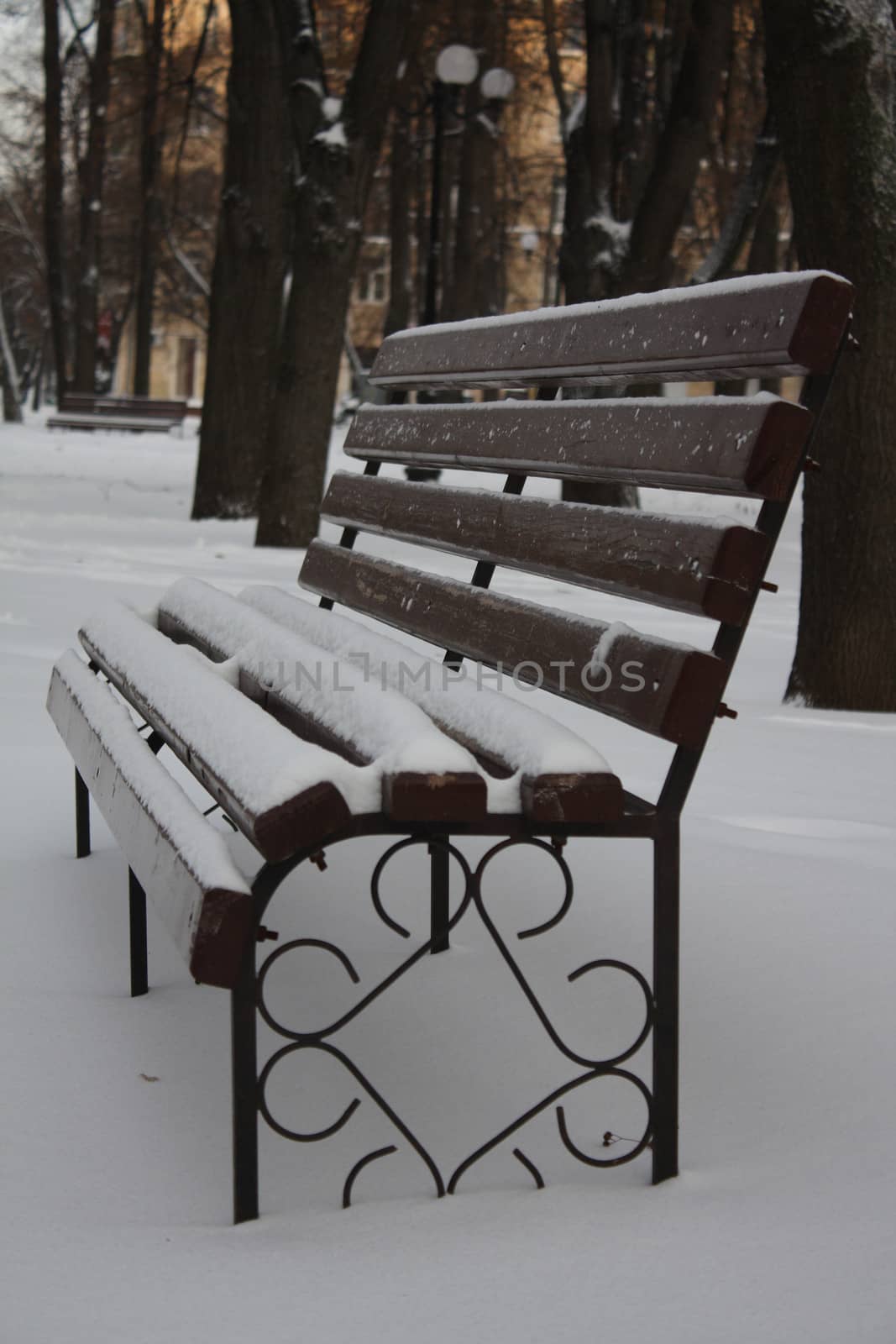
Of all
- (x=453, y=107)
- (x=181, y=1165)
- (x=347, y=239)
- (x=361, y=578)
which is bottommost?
(x=181, y=1165)

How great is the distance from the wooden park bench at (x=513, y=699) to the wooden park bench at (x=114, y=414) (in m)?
25.7

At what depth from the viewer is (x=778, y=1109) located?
2.27m

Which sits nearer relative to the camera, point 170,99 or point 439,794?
point 439,794

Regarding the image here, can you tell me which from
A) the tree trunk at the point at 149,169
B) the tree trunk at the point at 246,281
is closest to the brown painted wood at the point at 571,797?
the tree trunk at the point at 246,281

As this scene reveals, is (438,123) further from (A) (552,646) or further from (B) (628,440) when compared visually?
(A) (552,646)

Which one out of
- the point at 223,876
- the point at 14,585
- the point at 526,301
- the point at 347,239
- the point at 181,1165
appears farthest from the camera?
the point at 526,301

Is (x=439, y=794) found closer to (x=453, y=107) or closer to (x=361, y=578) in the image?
(x=361, y=578)

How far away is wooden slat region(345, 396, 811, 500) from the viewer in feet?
6.53

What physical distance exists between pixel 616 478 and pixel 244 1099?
3.48 ft

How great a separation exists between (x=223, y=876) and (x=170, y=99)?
21.6 meters

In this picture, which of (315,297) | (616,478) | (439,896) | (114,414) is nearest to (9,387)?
(114,414)

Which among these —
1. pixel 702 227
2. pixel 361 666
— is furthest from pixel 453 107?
pixel 361 666

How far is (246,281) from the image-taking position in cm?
1216

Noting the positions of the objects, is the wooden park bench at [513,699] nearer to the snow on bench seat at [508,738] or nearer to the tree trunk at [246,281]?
the snow on bench seat at [508,738]
